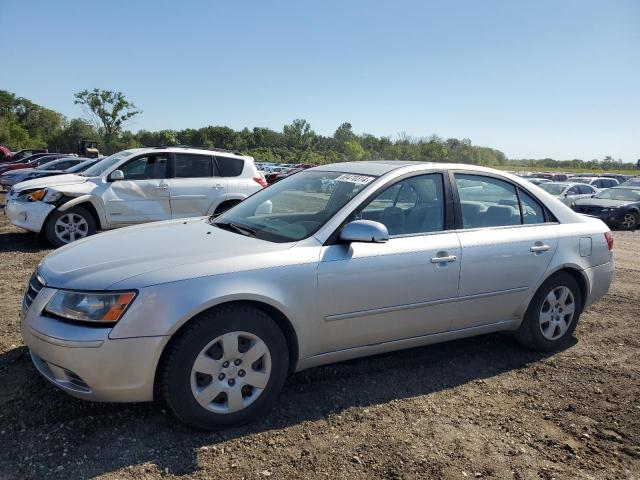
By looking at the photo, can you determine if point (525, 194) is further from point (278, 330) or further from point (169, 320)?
point (169, 320)

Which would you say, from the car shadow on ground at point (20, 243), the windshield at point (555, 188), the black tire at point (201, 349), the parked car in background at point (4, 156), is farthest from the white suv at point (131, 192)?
the parked car in background at point (4, 156)

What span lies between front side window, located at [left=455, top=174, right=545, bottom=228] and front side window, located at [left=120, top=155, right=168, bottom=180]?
620 cm

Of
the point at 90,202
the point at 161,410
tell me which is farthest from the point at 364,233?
the point at 90,202

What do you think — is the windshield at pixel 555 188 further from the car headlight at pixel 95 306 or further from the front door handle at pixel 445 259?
the car headlight at pixel 95 306

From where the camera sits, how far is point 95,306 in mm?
2627

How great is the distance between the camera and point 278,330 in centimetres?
296

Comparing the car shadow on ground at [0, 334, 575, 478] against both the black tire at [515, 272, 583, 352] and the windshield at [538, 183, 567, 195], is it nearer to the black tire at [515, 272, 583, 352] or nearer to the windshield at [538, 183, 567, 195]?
the black tire at [515, 272, 583, 352]

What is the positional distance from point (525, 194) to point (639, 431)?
1984mm

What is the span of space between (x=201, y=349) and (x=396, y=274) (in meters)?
1.37

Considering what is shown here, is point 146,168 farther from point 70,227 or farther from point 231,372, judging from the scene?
point 231,372

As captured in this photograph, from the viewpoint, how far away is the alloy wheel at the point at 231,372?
109 inches

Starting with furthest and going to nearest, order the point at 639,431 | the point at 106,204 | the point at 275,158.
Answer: the point at 275,158 < the point at 106,204 < the point at 639,431

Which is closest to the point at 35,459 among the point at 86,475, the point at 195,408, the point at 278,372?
the point at 86,475

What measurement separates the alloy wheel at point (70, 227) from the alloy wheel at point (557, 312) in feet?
23.2
